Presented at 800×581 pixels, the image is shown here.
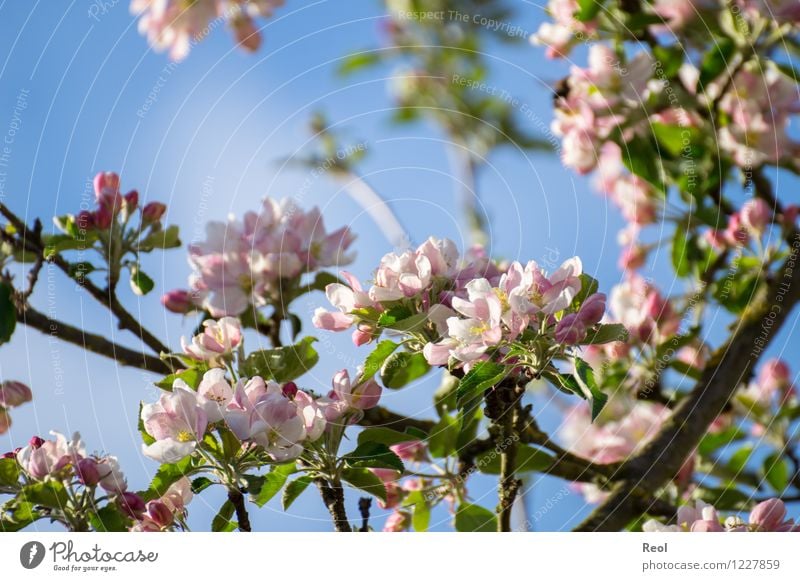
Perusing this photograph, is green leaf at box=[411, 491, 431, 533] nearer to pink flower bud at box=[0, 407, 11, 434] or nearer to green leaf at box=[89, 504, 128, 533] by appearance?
green leaf at box=[89, 504, 128, 533]

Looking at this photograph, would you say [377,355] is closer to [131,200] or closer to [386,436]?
[386,436]

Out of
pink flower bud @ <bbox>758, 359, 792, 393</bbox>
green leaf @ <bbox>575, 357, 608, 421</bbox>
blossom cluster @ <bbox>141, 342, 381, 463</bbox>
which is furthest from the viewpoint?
pink flower bud @ <bbox>758, 359, 792, 393</bbox>

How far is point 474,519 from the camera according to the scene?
1435 mm

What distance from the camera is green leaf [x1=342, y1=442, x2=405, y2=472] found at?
3.96 feet

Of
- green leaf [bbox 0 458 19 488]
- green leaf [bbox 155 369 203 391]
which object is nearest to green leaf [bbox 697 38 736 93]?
green leaf [bbox 155 369 203 391]

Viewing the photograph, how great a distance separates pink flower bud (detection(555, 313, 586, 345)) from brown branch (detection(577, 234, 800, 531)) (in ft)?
1.58

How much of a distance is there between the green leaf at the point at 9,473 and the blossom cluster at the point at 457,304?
1.43ft

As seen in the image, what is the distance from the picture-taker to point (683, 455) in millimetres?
1650

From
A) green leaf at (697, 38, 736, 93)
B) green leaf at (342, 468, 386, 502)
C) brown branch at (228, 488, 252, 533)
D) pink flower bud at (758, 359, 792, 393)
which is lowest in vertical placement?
brown branch at (228, 488, 252, 533)

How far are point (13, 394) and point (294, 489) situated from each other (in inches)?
18.2

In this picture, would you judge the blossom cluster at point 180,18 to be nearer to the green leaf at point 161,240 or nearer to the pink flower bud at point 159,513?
the green leaf at point 161,240

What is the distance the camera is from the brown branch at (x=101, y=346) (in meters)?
1.44
